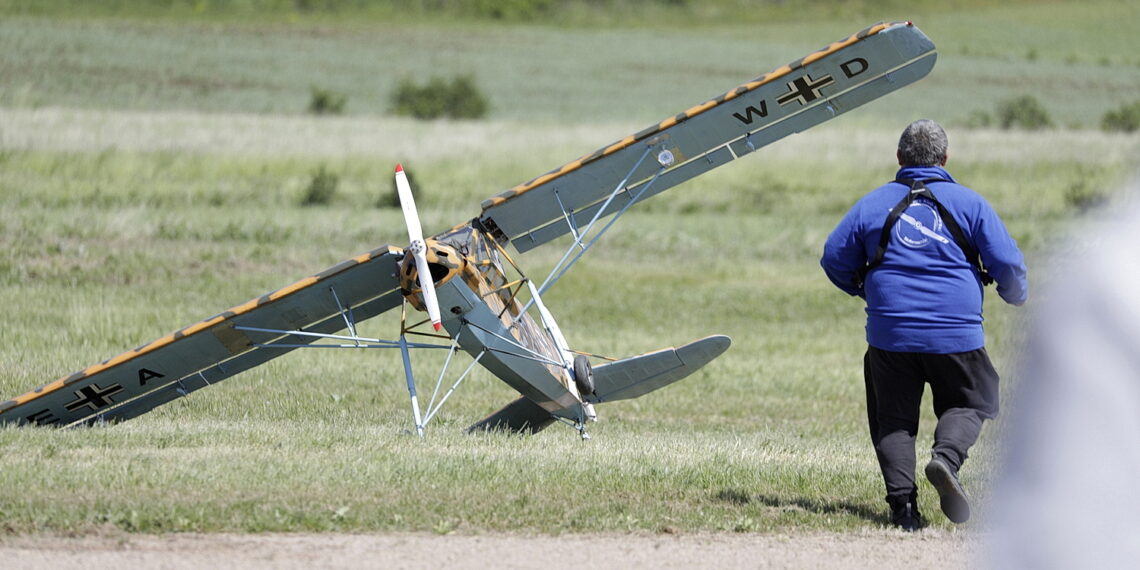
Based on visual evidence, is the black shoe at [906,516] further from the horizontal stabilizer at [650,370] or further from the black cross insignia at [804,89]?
the black cross insignia at [804,89]

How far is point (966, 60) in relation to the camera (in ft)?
272

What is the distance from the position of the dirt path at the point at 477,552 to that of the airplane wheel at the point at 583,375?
3.96m

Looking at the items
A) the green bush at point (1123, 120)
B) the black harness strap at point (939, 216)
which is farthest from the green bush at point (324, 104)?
the black harness strap at point (939, 216)

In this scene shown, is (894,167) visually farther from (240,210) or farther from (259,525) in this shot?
(259,525)

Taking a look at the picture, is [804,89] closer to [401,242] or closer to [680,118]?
[680,118]

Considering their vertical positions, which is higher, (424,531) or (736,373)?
(424,531)

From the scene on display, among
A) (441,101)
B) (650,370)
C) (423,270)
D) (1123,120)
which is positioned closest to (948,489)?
(423,270)

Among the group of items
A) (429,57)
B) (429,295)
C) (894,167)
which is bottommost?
(894,167)

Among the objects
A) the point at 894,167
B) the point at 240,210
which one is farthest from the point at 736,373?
the point at 894,167

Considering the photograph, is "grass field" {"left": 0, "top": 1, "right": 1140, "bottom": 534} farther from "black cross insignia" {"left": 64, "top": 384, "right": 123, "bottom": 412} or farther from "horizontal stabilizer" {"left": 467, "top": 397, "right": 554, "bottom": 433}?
"black cross insignia" {"left": 64, "top": 384, "right": 123, "bottom": 412}

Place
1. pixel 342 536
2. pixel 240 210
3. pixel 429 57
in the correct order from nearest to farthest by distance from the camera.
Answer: pixel 342 536 → pixel 240 210 → pixel 429 57

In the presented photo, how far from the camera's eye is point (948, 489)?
7.58 meters

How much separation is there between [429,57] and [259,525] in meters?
72.2

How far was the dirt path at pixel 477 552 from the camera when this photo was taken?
7.16 meters
